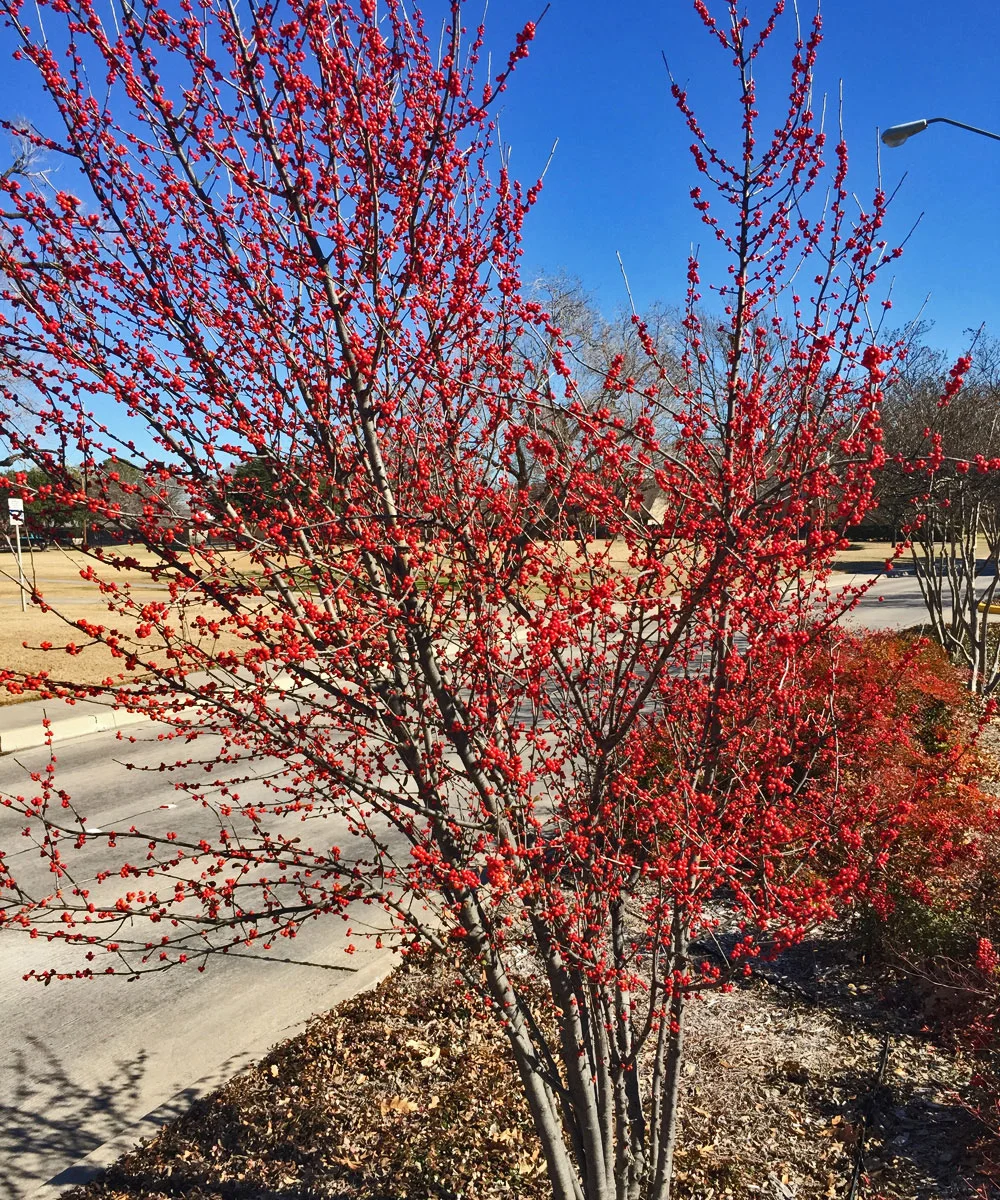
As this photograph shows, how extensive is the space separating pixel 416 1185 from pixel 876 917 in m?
3.22

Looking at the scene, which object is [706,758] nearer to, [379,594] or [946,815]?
[379,594]

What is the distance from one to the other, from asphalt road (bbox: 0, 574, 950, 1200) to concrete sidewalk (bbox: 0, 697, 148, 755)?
3781mm

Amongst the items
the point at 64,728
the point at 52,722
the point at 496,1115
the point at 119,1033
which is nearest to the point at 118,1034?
the point at 119,1033

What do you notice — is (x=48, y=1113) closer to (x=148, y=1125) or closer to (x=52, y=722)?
(x=148, y=1125)

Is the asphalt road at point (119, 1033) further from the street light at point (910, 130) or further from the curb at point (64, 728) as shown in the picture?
the street light at point (910, 130)

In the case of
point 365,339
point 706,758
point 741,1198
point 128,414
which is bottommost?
point 741,1198

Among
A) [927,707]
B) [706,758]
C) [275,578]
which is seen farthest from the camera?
[927,707]

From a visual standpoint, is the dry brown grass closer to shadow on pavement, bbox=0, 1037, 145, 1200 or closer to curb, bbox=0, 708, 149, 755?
curb, bbox=0, 708, 149, 755

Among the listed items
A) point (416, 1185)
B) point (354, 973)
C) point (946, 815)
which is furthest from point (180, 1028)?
point (946, 815)

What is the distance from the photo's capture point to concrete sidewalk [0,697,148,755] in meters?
9.93

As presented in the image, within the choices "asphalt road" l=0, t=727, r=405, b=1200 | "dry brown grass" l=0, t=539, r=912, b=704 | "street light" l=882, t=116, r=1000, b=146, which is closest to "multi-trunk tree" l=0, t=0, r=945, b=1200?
"dry brown grass" l=0, t=539, r=912, b=704

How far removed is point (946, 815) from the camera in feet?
16.7

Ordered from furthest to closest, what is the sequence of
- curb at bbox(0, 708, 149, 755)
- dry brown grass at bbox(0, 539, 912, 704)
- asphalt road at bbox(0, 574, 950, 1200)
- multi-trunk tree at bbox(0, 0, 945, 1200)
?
dry brown grass at bbox(0, 539, 912, 704) < curb at bbox(0, 708, 149, 755) < asphalt road at bbox(0, 574, 950, 1200) < multi-trunk tree at bbox(0, 0, 945, 1200)

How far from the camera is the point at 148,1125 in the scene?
3881mm
